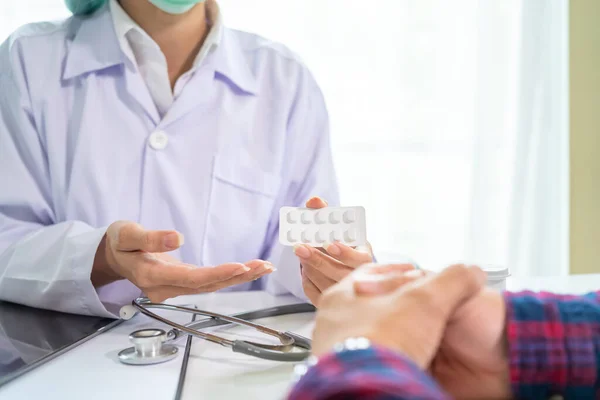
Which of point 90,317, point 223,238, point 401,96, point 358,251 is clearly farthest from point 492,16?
point 90,317

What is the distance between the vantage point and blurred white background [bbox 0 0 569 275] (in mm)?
1667

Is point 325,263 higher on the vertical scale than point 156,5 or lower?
lower

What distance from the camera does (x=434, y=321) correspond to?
31 cm

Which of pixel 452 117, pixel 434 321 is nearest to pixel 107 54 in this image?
pixel 434 321

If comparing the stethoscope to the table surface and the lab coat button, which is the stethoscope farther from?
the lab coat button

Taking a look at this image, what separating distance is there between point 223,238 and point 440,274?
2.05ft

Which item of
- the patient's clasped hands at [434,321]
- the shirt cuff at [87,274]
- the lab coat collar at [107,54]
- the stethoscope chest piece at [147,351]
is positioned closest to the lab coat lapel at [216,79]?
the lab coat collar at [107,54]

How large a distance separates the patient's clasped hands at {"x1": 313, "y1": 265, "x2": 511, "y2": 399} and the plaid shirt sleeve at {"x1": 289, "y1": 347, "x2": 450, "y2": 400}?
0.04m

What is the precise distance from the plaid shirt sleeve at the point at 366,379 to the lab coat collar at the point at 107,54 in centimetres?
77

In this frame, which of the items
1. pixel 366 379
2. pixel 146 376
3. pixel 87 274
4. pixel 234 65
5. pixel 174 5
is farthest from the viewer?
pixel 234 65

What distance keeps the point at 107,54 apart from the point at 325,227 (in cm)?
51

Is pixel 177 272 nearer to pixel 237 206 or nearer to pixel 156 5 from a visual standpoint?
pixel 237 206

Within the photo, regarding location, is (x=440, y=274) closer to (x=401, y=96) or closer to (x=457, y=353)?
(x=457, y=353)

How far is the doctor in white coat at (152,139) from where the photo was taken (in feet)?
2.82
